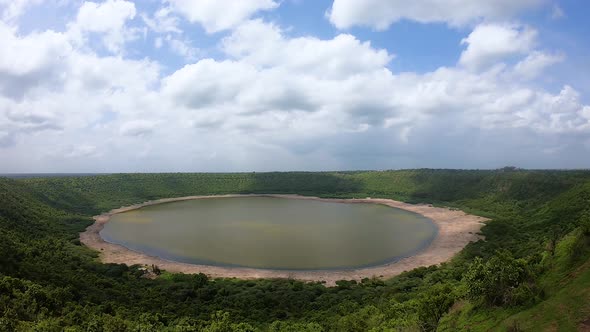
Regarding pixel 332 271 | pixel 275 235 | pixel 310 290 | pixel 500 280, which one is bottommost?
pixel 332 271

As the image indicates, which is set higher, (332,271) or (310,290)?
(310,290)

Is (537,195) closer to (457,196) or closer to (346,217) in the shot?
(457,196)

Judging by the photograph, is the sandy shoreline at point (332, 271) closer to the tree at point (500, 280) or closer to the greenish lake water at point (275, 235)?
the greenish lake water at point (275, 235)

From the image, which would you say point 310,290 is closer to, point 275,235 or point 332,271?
point 332,271

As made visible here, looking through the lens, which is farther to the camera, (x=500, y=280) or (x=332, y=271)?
(x=332, y=271)

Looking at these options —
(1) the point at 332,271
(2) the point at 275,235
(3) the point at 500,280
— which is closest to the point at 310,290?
(1) the point at 332,271

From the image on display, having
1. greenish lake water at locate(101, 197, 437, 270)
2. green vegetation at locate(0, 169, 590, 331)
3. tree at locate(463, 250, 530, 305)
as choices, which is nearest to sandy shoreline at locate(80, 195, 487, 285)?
greenish lake water at locate(101, 197, 437, 270)

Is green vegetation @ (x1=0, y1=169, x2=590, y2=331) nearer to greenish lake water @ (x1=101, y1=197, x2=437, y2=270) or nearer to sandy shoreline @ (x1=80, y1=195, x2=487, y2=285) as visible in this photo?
sandy shoreline @ (x1=80, y1=195, x2=487, y2=285)

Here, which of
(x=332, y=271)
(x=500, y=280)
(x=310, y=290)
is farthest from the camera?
(x=332, y=271)
